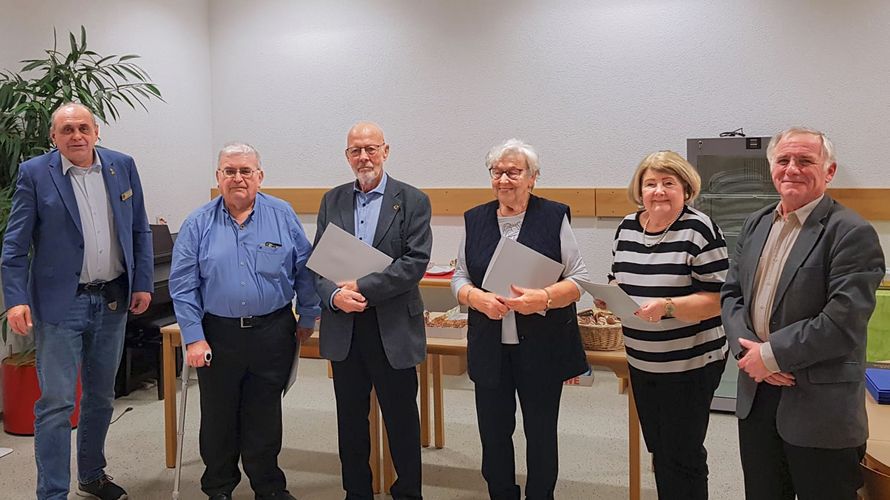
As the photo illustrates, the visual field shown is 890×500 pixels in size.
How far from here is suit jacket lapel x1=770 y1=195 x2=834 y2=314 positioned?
1.80 meters

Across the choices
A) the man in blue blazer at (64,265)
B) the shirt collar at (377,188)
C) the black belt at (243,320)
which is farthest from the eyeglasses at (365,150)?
the man in blue blazer at (64,265)

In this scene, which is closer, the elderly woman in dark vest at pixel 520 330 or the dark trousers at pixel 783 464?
the dark trousers at pixel 783 464

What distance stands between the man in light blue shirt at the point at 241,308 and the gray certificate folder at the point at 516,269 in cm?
80

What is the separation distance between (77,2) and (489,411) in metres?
3.68

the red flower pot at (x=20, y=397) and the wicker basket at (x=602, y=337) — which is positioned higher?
the wicker basket at (x=602, y=337)

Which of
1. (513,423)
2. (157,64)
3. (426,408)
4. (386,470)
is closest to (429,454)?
(426,408)

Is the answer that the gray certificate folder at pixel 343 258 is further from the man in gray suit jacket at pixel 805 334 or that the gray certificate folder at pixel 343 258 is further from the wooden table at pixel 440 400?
the man in gray suit jacket at pixel 805 334

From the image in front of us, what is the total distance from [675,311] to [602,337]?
26.9 inches

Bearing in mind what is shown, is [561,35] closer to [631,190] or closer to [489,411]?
[631,190]

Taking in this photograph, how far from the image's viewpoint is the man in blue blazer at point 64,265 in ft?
8.66

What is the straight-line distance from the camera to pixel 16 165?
3.47 meters

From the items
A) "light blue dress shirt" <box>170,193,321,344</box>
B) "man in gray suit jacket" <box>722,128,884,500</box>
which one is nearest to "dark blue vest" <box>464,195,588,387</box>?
"man in gray suit jacket" <box>722,128,884,500</box>

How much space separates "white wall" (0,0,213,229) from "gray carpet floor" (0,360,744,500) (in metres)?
1.55

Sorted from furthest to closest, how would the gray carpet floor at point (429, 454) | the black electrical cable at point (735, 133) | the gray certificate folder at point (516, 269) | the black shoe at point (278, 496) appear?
the black electrical cable at point (735, 133) → the gray carpet floor at point (429, 454) → the black shoe at point (278, 496) → the gray certificate folder at point (516, 269)
